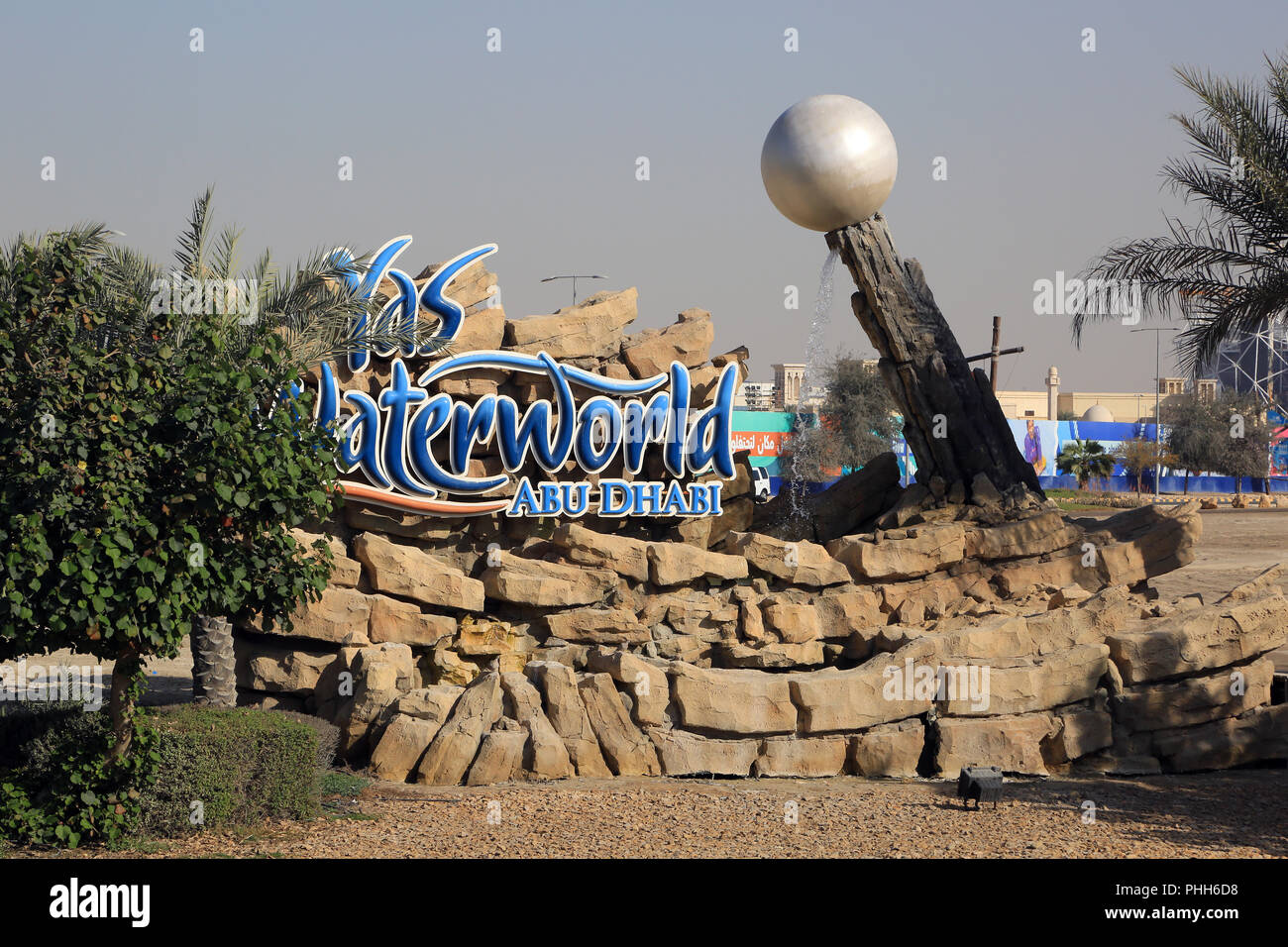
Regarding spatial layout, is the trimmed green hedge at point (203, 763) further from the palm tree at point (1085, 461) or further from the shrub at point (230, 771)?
the palm tree at point (1085, 461)

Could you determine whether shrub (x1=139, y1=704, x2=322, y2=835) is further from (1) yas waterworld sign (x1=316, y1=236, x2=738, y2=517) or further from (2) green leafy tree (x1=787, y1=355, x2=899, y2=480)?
(2) green leafy tree (x1=787, y1=355, x2=899, y2=480)

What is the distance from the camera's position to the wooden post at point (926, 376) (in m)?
15.0

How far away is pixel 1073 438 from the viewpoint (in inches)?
2549

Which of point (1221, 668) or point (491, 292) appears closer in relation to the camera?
point (1221, 668)

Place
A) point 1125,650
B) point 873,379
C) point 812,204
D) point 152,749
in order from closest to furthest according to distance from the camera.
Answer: point 152,749
point 1125,650
point 812,204
point 873,379

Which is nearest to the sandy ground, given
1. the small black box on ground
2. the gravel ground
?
the gravel ground

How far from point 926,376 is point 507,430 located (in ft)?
17.3

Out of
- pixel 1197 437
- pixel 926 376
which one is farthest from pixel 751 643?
pixel 1197 437

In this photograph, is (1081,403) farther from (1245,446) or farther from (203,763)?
(203,763)

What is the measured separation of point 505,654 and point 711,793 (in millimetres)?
3161

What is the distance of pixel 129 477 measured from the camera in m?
8.30

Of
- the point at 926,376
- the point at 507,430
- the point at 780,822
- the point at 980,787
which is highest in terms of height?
the point at 926,376

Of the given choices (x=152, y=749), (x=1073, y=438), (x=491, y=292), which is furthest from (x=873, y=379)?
(x=152, y=749)

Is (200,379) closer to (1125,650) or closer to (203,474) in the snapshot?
(203,474)
